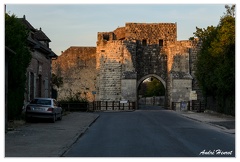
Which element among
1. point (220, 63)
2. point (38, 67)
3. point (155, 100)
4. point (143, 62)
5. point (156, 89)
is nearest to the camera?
point (220, 63)

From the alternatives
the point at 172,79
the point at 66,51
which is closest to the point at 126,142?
the point at 172,79

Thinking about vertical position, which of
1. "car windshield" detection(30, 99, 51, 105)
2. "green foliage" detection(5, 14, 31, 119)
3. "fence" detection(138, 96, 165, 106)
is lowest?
"fence" detection(138, 96, 165, 106)

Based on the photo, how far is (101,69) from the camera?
52250 millimetres

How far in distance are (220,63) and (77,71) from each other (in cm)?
2673

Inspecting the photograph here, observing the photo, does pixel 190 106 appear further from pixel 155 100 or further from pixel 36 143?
pixel 155 100

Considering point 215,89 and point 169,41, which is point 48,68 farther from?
point 169,41

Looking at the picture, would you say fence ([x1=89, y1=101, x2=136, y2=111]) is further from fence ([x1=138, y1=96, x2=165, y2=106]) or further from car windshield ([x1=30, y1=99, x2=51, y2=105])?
car windshield ([x1=30, y1=99, x2=51, y2=105])

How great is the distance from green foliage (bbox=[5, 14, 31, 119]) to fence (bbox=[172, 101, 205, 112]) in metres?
21.9

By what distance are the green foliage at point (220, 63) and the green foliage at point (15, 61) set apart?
13578 mm

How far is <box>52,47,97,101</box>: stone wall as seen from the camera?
183 ft

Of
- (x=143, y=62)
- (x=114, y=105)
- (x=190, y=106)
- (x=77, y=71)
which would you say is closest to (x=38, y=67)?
(x=190, y=106)

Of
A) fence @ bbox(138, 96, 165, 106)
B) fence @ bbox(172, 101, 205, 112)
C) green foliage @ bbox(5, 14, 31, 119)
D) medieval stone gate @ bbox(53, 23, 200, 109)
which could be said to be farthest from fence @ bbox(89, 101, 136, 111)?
green foliage @ bbox(5, 14, 31, 119)

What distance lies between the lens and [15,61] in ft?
70.6

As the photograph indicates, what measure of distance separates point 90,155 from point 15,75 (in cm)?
1096
